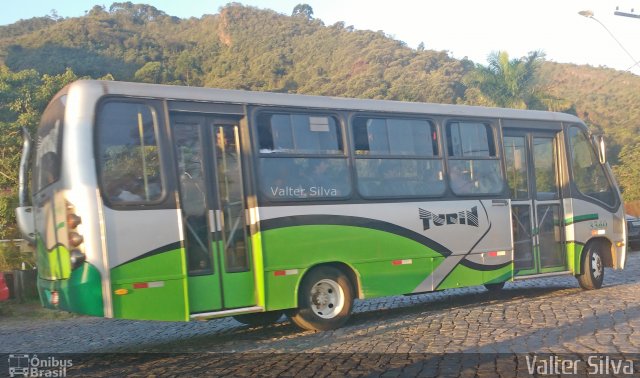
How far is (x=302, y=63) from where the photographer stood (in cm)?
7325

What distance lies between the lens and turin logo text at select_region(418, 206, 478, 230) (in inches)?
377

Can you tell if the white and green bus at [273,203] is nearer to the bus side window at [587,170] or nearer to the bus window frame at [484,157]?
the bus window frame at [484,157]

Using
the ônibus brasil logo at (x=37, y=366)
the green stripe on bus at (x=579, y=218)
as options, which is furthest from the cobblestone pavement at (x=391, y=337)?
the green stripe on bus at (x=579, y=218)

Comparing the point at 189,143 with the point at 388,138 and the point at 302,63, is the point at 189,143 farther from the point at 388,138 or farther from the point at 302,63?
the point at 302,63

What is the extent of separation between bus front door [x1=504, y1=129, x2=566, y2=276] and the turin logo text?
98cm

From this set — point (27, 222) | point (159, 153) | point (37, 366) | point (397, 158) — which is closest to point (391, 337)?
point (397, 158)

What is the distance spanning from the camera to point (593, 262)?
11734 millimetres

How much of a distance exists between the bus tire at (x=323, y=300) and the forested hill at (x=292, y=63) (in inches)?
1127

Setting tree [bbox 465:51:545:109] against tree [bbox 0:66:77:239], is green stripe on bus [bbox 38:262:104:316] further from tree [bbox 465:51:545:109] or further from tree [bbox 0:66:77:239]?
tree [bbox 465:51:545:109]

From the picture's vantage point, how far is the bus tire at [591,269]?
11.6 meters

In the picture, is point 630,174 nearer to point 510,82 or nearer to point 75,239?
point 510,82

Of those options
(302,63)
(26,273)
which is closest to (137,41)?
(302,63)

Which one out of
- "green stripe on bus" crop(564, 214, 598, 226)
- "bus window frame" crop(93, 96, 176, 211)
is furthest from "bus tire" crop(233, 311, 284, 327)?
"green stripe on bus" crop(564, 214, 598, 226)

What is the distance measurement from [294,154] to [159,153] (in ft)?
5.98
